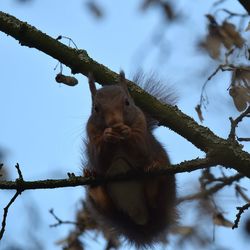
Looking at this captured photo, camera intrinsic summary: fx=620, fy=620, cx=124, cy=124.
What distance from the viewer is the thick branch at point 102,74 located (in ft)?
9.11

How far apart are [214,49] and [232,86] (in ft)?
2.08

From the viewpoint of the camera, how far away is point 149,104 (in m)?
2.97

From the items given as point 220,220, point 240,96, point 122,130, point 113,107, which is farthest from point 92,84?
point 220,220

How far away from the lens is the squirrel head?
2.76 metres

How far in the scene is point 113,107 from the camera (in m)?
2.82

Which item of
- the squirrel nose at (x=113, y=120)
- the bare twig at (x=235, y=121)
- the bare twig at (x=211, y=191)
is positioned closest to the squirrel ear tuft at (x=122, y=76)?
the squirrel nose at (x=113, y=120)

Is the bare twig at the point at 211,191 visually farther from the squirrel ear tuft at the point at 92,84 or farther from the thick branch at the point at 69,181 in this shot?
the thick branch at the point at 69,181

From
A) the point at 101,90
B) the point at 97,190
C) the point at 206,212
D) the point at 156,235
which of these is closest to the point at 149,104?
the point at 101,90

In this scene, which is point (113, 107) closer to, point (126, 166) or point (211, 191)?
point (126, 166)

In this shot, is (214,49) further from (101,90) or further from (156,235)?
(156,235)

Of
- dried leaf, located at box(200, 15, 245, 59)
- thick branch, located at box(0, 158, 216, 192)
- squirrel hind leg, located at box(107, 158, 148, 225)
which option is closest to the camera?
thick branch, located at box(0, 158, 216, 192)

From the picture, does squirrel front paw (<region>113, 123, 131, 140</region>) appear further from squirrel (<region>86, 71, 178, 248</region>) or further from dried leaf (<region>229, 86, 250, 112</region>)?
dried leaf (<region>229, 86, 250, 112</region>)

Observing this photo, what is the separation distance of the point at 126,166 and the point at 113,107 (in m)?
0.28

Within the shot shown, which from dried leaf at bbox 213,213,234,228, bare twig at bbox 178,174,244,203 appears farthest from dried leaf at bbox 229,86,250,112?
dried leaf at bbox 213,213,234,228
